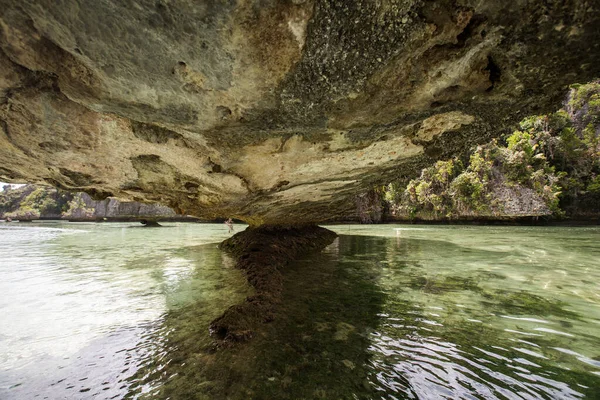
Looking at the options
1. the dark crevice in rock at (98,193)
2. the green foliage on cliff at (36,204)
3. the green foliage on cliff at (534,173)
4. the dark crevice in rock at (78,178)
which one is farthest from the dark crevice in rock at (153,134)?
the green foliage on cliff at (36,204)

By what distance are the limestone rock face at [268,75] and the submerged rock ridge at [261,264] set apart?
1439 mm

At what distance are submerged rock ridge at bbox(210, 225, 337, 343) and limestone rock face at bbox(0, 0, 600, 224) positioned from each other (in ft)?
4.72

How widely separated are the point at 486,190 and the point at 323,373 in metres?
19.9

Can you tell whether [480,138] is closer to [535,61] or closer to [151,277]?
[535,61]

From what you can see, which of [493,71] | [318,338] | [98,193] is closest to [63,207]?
[98,193]

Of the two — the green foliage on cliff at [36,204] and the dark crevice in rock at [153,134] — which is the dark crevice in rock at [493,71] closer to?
the dark crevice in rock at [153,134]

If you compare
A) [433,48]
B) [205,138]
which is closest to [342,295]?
[205,138]

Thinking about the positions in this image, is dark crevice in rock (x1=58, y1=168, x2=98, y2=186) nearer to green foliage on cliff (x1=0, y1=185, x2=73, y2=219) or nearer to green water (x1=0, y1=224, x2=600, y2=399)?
green water (x1=0, y1=224, x2=600, y2=399)

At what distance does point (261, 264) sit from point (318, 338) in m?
2.19

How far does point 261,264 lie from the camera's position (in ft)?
13.3

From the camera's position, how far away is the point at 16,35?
1269 mm

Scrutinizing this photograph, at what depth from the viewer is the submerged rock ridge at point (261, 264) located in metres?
2.08

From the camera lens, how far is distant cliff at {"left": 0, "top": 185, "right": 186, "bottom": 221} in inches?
1158

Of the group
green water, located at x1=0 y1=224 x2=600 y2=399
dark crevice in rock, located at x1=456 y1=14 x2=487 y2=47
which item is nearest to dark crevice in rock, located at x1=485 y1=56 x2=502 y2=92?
dark crevice in rock, located at x1=456 y1=14 x2=487 y2=47
